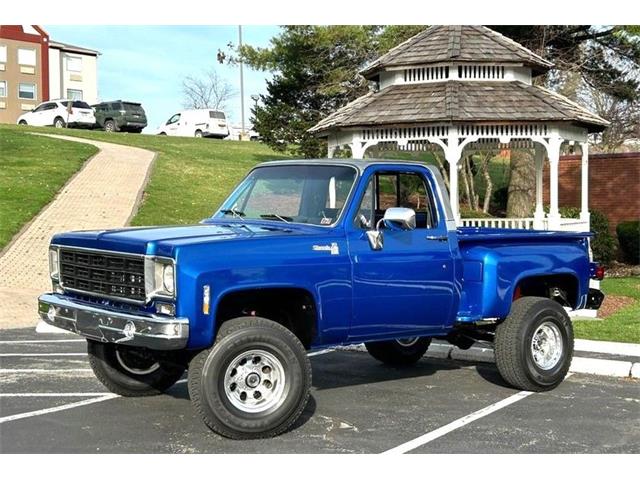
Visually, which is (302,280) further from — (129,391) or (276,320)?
(129,391)

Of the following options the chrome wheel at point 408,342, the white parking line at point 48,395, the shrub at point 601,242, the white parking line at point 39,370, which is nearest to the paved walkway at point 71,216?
the white parking line at point 39,370

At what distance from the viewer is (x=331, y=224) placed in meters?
6.83

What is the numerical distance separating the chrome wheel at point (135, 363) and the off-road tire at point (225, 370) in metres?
1.51

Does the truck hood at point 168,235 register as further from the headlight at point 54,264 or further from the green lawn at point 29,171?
the green lawn at point 29,171

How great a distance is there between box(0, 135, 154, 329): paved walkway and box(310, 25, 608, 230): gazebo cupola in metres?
6.58

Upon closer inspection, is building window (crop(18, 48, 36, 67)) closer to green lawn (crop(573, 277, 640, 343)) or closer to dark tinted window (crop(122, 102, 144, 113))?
dark tinted window (crop(122, 102, 144, 113))

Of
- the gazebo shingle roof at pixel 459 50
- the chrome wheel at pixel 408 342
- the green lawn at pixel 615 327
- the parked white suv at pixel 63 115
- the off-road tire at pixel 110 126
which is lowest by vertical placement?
the green lawn at pixel 615 327

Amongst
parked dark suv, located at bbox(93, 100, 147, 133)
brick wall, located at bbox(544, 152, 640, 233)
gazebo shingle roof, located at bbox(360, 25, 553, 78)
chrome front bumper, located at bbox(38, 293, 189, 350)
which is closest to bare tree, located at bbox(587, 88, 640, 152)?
brick wall, located at bbox(544, 152, 640, 233)

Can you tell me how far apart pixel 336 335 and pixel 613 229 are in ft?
71.4

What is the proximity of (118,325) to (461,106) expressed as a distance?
12179 mm

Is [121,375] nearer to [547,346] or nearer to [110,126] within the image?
[547,346]

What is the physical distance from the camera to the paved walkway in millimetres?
14859

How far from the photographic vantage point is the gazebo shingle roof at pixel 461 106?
54.8 ft

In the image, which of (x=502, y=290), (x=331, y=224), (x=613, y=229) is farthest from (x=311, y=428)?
(x=613, y=229)
